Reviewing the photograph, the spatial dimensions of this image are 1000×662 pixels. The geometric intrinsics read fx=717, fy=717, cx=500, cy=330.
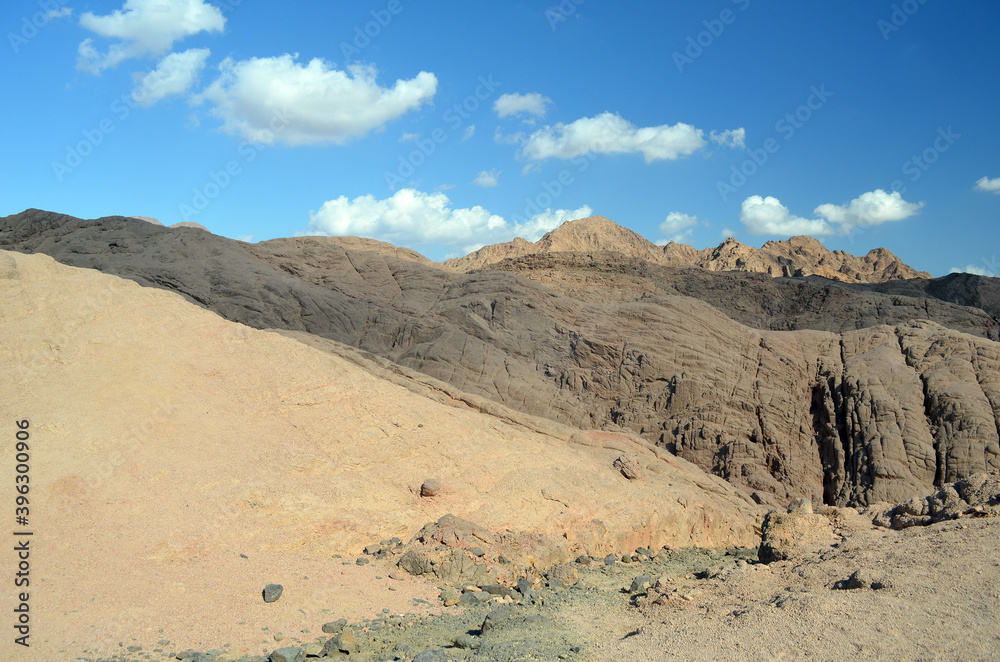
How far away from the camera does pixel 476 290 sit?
20.9m

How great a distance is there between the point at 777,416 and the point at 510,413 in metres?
6.94

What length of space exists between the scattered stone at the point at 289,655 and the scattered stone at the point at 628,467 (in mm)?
6105

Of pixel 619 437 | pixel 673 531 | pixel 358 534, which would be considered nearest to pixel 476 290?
pixel 619 437

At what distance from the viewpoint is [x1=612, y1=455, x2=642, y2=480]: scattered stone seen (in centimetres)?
1120

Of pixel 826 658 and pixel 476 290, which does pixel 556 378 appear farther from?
pixel 826 658

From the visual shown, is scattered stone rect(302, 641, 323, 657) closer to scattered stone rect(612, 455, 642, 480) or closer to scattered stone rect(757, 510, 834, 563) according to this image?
scattered stone rect(757, 510, 834, 563)

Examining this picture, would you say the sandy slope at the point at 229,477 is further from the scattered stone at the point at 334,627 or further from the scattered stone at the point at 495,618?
the scattered stone at the point at 495,618

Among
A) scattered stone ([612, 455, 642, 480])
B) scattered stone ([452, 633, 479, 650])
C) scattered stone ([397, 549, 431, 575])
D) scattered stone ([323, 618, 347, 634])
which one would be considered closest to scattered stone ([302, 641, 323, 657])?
scattered stone ([323, 618, 347, 634])

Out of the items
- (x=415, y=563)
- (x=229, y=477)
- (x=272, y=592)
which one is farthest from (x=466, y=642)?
(x=229, y=477)

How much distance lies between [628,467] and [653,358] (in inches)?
250

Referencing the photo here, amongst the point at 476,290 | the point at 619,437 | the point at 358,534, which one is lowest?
the point at 358,534

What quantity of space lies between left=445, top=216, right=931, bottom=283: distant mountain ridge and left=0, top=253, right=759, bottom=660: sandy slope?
40054 mm

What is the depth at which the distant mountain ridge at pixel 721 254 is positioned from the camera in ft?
169

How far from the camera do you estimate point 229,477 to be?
851cm
